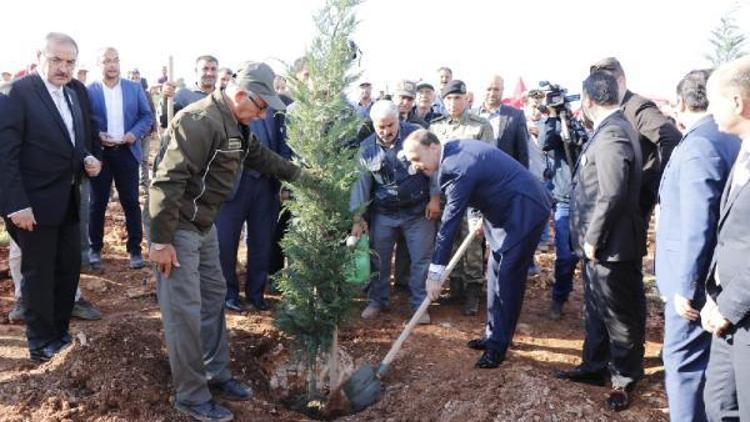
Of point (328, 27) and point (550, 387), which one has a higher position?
point (328, 27)

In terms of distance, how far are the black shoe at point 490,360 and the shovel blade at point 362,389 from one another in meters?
0.96

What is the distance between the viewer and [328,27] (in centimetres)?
446

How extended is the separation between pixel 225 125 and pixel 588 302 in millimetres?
3236

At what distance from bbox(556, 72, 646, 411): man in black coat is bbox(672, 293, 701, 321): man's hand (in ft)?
2.86

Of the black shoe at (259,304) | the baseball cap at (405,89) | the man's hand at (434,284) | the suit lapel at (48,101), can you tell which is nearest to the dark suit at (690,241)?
the man's hand at (434,284)

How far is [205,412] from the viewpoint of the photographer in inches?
166

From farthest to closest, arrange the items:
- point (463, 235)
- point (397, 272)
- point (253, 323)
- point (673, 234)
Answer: point (397, 272), point (463, 235), point (253, 323), point (673, 234)

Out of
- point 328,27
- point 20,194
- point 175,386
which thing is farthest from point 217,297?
point 328,27

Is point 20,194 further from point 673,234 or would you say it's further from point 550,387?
point 673,234

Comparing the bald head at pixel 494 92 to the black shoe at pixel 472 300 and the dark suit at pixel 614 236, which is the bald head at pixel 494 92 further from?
the dark suit at pixel 614 236

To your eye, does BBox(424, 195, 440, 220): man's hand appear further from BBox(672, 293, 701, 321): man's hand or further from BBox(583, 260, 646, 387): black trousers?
BBox(672, 293, 701, 321): man's hand

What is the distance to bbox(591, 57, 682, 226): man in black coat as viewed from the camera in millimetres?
5160

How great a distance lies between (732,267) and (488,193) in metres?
2.34

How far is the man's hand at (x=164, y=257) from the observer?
12.7 ft
